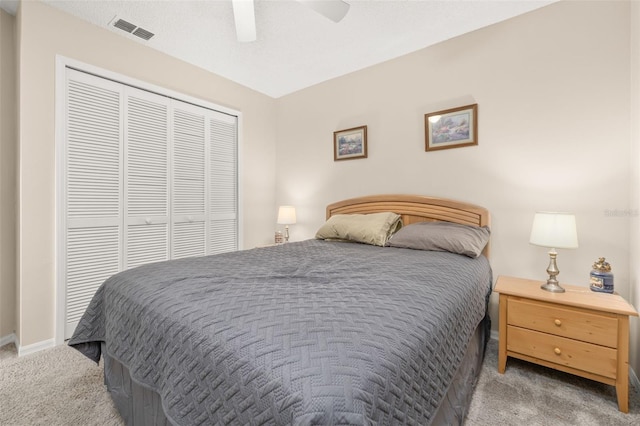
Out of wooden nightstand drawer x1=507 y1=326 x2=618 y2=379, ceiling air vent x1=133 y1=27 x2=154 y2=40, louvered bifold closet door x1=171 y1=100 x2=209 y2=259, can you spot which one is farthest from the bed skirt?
ceiling air vent x1=133 y1=27 x2=154 y2=40

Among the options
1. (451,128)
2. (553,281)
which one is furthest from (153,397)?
(451,128)

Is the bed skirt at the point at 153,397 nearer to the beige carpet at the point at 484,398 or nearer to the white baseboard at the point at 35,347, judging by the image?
the beige carpet at the point at 484,398

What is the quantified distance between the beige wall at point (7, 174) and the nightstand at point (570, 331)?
359 centimetres

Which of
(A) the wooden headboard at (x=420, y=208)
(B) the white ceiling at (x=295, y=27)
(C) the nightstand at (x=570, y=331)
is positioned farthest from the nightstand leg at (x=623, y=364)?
(B) the white ceiling at (x=295, y=27)

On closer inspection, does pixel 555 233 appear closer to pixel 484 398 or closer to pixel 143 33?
pixel 484 398

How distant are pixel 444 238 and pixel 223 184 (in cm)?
251

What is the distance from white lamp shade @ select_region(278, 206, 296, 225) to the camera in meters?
3.49

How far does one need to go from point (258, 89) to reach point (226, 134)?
30.8 inches

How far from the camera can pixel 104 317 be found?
5.08 ft

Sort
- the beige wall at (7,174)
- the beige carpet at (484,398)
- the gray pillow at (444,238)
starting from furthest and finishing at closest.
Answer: the beige wall at (7,174)
the gray pillow at (444,238)
the beige carpet at (484,398)

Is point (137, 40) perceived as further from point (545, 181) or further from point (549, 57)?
point (545, 181)

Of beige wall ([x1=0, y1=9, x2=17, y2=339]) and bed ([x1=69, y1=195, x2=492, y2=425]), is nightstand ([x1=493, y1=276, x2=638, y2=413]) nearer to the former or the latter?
bed ([x1=69, y1=195, x2=492, y2=425])

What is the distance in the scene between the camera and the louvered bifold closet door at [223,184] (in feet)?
10.9

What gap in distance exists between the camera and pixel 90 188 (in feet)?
7.91
